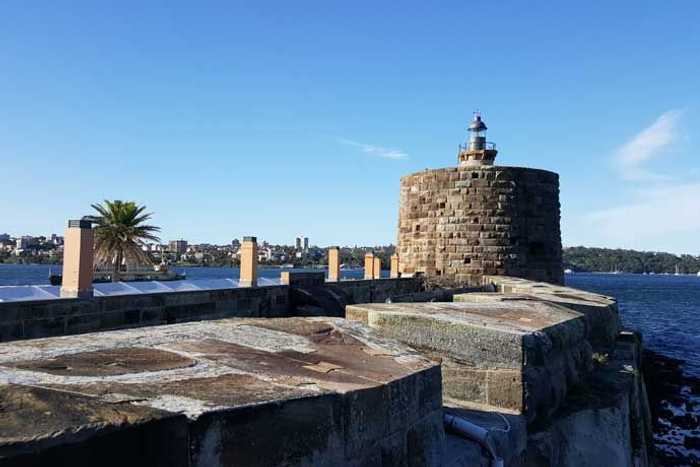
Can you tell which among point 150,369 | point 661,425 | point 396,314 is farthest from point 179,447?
point 661,425

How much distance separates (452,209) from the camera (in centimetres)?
1794

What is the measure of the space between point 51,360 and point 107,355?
0.21 metres

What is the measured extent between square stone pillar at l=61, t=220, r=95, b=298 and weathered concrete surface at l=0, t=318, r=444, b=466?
234 inches

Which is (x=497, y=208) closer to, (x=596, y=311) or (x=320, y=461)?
(x=596, y=311)

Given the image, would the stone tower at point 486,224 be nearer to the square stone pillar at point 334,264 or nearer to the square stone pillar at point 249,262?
the square stone pillar at point 334,264

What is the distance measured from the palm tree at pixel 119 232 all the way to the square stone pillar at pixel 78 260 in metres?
20.1

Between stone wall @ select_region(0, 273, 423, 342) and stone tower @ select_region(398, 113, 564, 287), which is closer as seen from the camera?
stone wall @ select_region(0, 273, 423, 342)

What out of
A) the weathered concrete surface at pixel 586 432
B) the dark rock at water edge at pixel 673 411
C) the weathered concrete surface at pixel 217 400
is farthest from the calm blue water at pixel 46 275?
the weathered concrete surface at pixel 217 400

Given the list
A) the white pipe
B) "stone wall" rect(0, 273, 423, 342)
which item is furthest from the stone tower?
the white pipe

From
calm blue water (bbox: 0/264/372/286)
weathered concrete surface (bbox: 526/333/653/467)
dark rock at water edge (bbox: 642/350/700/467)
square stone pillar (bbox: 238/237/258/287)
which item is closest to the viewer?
weathered concrete surface (bbox: 526/333/653/467)

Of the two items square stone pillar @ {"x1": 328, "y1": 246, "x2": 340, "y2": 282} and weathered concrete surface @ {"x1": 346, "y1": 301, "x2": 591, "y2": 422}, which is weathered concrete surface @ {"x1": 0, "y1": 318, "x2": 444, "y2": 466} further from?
square stone pillar @ {"x1": 328, "y1": 246, "x2": 340, "y2": 282}

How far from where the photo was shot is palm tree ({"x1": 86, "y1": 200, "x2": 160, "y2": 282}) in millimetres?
27828

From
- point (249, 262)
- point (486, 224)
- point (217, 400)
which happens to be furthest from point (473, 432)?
point (486, 224)

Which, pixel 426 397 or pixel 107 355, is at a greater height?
pixel 107 355
